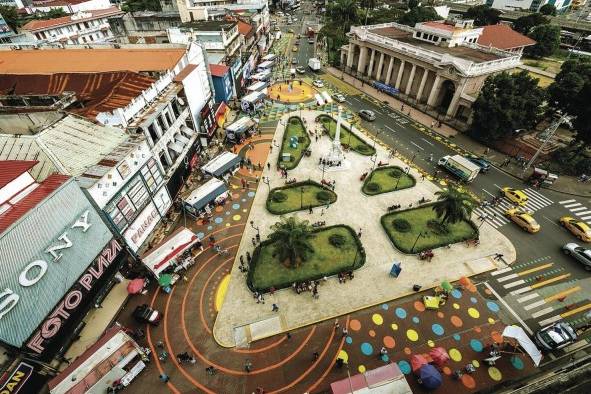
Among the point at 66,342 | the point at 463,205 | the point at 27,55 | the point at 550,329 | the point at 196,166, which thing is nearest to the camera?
the point at 66,342

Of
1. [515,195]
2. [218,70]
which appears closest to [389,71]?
[218,70]

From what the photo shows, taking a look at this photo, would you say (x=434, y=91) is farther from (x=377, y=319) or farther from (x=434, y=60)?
(x=377, y=319)

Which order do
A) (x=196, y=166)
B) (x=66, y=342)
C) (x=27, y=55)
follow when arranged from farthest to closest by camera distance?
(x=27, y=55), (x=196, y=166), (x=66, y=342)

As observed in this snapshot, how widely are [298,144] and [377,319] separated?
37.9 meters

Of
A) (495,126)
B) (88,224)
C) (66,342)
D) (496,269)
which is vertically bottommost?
(496,269)

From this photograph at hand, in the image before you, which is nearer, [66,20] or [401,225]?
[401,225]

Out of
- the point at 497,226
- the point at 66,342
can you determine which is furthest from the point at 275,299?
the point at 497,226

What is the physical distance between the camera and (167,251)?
35562mm

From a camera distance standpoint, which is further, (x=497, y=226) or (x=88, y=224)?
(x=497, y=226)

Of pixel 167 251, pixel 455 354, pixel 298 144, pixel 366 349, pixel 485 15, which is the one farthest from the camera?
pixel 485 15

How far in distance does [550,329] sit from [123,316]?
46994 mm

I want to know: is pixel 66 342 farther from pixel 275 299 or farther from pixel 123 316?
pixel 275 299

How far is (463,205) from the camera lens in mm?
37500

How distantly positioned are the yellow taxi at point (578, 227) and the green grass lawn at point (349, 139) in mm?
31405
